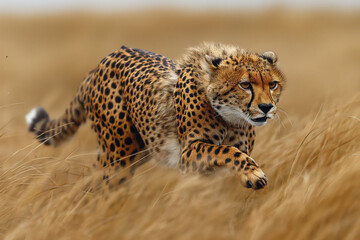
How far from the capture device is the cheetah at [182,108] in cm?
327

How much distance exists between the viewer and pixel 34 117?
4.61m

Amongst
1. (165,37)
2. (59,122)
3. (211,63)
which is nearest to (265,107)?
(211,63)

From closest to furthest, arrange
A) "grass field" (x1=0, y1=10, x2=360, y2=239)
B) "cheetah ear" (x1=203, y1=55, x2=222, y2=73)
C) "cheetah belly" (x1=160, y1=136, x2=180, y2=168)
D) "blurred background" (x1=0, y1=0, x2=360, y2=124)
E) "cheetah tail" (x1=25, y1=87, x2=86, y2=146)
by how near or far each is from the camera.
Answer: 1. "grass field" (x1=0, y1=10, x2=360, y2=239)
2. "cheetah ear" (x1=203, y1=55, x2=222, y2=73)
3. "cheetah belly" (x1=160, y1=136, x2=180, y2=168)
4. "cheetah tail" (x1=25, y1=87, x2=86, y2=146)
5. "blurred background" (x1=0, y1=0, x2=360, y2=124)

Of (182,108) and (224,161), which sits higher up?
(182,108)

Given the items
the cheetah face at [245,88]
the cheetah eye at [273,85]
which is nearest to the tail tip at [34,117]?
the cheetah face at [245,88]

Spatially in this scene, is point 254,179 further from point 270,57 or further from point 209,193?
point 270,57

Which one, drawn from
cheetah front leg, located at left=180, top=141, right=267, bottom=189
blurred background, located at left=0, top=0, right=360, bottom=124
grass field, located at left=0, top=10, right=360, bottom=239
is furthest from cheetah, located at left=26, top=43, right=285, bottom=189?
blurred background, located at left=0, top=0, right=360, bottom=124

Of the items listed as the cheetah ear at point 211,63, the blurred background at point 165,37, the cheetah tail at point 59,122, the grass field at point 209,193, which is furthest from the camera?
the blurred background at point 165,37

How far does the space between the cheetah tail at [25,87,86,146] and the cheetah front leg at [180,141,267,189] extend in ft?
4.28

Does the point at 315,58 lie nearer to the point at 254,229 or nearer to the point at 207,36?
the point at 207,36

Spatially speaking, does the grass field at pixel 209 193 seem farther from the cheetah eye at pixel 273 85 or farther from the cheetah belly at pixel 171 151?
the cheetah eye at pixel 273 85

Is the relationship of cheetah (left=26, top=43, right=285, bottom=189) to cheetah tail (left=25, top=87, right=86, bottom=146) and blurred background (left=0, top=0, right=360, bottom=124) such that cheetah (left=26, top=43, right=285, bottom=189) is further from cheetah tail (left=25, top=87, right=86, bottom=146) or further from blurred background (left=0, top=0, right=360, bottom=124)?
blurred background (left=0, top=0, right=360, bottom=124)

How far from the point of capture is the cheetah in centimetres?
327

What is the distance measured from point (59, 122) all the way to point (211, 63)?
5.07 ft
